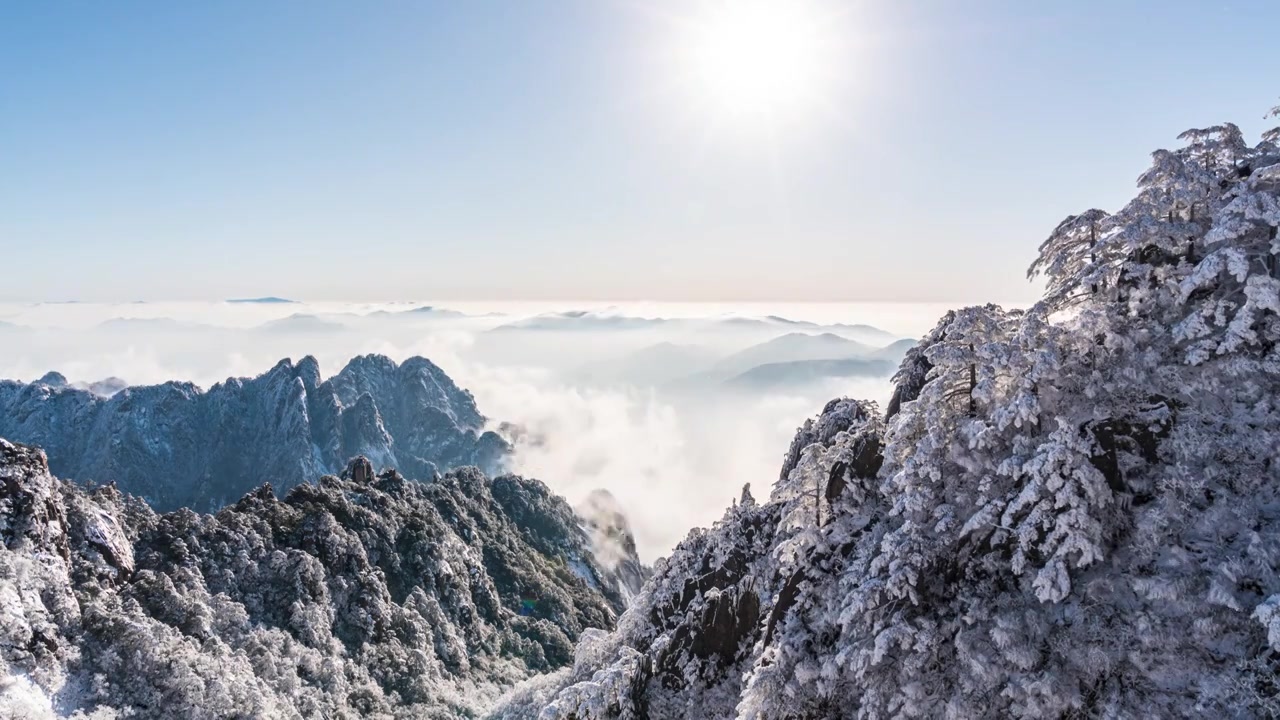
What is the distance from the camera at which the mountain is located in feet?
60.3

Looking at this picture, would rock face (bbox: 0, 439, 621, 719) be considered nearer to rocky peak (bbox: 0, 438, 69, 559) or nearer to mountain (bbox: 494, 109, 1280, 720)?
rocky peak (bbox: 0, 438, 69, 559)

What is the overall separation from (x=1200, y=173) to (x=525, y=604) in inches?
4777

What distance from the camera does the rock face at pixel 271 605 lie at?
163 feet

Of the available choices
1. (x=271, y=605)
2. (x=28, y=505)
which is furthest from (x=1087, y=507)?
(x=271, y=605)

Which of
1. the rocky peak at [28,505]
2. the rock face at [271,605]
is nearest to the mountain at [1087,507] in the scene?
the rock face at [271,605]

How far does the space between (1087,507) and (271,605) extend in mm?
81374

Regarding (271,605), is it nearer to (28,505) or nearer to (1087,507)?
(28,505)

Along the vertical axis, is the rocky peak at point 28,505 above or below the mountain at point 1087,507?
below

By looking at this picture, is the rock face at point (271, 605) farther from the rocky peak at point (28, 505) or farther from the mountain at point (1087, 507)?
the mountain at point (1087, 507)

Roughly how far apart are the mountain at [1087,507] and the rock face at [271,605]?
51804mm

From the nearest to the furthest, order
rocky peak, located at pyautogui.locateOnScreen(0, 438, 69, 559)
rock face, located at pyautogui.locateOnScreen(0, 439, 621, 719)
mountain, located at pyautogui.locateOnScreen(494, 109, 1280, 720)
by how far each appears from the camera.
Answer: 1. mountain, located at pyautogui.locateOnScreen(494, 109, 1280, 720)
2. rock face, located at pyautogui.locateOnScreen(0, 439, 621, 719)
3. rocky peak, located at pyautogui.locateOnScreen(0, 438, 69, 559)

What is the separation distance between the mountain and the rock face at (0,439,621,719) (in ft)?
170

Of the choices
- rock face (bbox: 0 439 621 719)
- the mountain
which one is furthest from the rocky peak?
the mountain

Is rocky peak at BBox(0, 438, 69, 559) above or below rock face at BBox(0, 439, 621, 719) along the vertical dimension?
above
